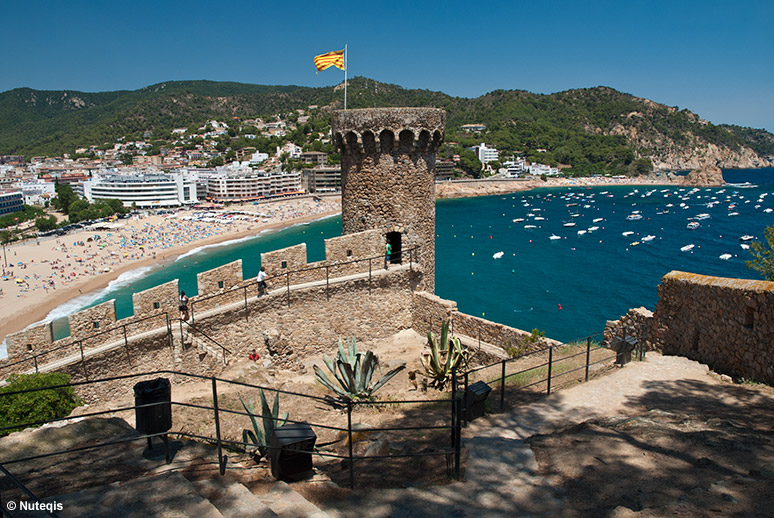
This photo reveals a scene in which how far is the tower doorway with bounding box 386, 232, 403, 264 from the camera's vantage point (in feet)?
44.9

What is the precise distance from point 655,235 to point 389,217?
6602cm

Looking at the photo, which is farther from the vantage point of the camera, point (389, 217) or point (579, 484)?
point (389, 217)

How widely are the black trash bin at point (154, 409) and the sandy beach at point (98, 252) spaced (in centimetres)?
3570

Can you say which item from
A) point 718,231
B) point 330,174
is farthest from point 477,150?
point 718,231

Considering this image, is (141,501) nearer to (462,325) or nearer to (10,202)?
(462,325)

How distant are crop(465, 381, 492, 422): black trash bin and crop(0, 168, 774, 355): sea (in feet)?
77.4

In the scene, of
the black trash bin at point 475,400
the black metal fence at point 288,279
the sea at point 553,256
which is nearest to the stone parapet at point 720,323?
the black trash bin at point 475,400

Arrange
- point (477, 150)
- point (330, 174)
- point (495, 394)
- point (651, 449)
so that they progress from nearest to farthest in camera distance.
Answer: point (651, 449) < point (495, 394) < point (330, 174) < point (477, 150)

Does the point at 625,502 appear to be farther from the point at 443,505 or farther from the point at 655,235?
the point at 655,235

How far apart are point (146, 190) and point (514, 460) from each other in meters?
108

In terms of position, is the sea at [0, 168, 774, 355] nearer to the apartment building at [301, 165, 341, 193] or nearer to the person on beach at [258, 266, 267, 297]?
the person on beach at [258, 266, 267, 297]

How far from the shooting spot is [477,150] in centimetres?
16925

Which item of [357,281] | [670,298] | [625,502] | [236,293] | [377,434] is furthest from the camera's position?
[357,281]

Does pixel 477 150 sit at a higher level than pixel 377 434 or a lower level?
higher
